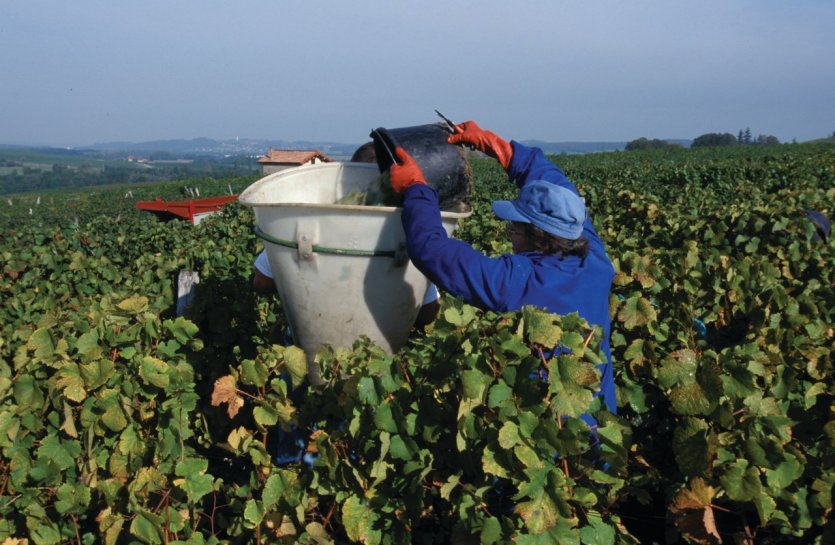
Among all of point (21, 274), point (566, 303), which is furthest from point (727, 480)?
point (21, 274)

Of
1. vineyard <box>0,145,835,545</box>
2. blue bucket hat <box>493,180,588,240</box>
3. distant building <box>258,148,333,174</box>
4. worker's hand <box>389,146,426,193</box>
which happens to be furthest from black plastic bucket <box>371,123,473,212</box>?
distant building <box>258,148,333,174</box>

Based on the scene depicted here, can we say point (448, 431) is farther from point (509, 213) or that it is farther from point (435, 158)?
point (435, 158)

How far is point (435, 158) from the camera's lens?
2416 millimetres

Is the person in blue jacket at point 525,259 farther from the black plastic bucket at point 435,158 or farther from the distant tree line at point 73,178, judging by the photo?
the distant tree line at point 73,178

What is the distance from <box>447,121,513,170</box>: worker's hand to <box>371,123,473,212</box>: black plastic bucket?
0.19 meters

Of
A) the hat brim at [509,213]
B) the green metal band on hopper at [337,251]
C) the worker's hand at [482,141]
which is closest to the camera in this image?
the green metal band on hopper at [337,251]

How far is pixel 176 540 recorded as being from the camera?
6.51 feet

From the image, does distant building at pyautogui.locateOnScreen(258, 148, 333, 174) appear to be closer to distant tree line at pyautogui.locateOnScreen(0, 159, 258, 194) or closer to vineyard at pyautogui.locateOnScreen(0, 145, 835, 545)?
distant tree line at pyautogui.locateOnScreen(0, 159, 258, 194)

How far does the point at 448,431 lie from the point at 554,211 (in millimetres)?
945

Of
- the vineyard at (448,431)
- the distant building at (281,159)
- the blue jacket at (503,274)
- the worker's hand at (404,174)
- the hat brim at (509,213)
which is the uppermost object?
the distant building at (281,159)

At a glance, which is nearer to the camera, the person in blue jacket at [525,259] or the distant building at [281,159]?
the person in blue jacket at [525,259]

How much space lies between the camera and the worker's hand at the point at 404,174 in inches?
86.2

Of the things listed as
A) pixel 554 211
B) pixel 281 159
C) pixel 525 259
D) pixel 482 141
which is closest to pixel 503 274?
pixel 525 259

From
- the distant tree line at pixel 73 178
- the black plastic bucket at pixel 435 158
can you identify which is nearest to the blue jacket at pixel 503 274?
the black plastic bucket at pixel 435 158
